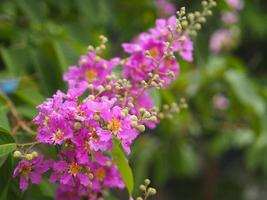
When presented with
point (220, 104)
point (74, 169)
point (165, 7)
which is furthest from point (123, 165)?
point (220, 104)

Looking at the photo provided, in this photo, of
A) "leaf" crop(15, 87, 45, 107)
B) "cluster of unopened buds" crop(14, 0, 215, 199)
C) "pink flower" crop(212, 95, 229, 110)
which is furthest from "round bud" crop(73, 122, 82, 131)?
"pink flower" crop(212, 95, 229, 110)

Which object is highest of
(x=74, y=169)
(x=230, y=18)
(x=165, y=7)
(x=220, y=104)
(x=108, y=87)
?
(x=230, y=18)

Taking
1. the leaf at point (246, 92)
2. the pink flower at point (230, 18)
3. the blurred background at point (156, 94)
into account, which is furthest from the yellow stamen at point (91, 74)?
the pink flower at point (230, 18)

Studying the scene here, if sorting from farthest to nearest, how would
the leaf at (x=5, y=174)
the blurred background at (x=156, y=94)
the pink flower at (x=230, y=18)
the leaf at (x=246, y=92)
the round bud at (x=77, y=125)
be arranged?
the pink flower at (x=230, y=18), the leaf at (x=246, y=92), the blurred background at (x=156, y=94), the leaf at (x=5, y=174), the round bud at (x=77, y=125)

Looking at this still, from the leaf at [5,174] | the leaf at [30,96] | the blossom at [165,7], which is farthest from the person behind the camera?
the blossom at [165,7]

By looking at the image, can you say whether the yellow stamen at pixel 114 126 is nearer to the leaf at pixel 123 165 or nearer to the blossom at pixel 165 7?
the leaf at pixel 123 165

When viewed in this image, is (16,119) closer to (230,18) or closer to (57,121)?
(57,121)

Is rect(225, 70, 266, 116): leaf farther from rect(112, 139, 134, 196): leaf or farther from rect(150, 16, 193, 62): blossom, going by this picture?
rect(112, 139, 134, 196): leaf
